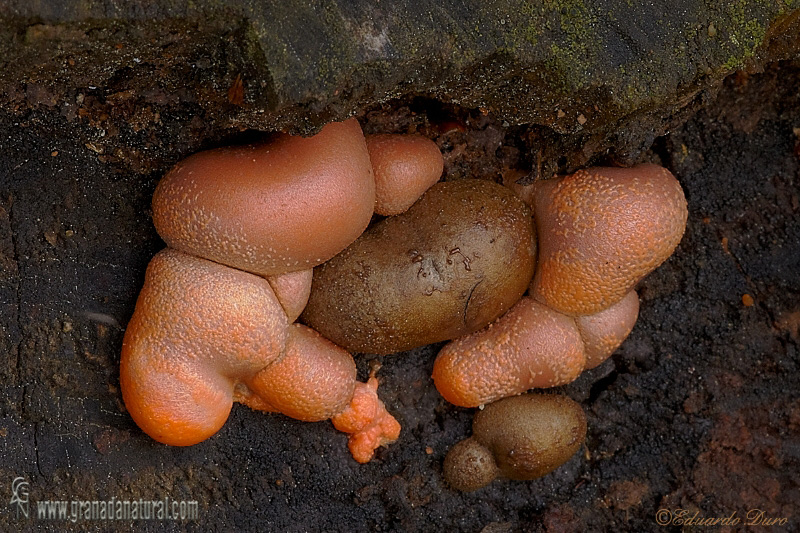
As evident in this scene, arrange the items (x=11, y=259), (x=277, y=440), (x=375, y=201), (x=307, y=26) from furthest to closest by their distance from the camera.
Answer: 1. (x=277, y=440)
2. (x=375, y=201)
3. (x=11, y=259)
4. (x=307, y=26)

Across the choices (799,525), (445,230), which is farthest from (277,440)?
(799,525)

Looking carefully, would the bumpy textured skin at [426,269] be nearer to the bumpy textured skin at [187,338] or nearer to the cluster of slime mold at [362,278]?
the cluster of slime mold at [362,278]

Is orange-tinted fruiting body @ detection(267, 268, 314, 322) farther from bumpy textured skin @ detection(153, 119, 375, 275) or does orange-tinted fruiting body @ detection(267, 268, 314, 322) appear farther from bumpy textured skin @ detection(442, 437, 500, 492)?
bumpy textured skin @ detection(442, 437, 500, 492)

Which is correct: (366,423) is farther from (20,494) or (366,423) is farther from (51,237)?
(51,237)

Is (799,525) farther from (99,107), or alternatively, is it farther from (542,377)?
(99,107)

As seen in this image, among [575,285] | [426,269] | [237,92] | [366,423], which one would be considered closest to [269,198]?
[237,92]
